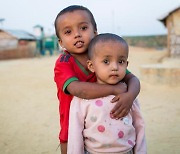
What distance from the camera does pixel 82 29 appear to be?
1622 millimetres

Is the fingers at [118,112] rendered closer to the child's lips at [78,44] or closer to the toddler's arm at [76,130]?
the toddler's arm at [76,130]

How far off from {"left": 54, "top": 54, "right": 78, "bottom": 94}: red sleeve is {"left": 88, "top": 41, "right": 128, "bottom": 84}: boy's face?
161mm

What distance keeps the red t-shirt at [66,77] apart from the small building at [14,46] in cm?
2232

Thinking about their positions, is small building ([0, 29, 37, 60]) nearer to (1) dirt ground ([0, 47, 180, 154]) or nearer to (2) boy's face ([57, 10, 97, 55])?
(1) dirt ground ([0, 47, 180, 154])

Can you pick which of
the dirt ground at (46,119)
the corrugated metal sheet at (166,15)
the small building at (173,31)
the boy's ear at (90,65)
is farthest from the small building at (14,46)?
the boy's ear at (90,65)

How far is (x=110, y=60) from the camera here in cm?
152

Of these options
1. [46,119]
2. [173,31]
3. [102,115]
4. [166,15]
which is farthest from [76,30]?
[166,15]

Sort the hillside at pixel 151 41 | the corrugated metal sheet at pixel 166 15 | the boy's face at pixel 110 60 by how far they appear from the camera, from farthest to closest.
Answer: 1. the hillside at pixel 151 41
2. the corrugated metal sheet at pixel 166 15
3. the boy's face at pixel 110 60

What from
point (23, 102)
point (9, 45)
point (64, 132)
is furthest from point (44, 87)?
point (9, 45)

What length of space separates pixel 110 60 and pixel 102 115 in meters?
0.33

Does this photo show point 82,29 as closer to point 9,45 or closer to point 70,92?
point 70,92

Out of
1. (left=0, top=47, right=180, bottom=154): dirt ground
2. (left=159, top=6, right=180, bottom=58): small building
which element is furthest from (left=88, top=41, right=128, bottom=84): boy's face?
(left=159, top=6, right=180, bottom=58): small building

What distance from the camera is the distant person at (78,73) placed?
59.9 inches

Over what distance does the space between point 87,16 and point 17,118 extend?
3782mm
